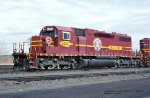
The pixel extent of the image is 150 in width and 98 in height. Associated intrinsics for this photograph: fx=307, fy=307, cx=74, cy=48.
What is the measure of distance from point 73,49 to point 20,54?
18.8 ft

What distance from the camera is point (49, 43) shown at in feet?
90.7

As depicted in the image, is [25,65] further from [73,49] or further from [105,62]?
[105,62]

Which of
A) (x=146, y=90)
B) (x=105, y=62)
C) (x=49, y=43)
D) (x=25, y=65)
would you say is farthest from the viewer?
(x=105, y=62)

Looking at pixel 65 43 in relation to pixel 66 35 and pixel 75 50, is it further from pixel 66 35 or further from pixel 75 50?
pixel 75 50

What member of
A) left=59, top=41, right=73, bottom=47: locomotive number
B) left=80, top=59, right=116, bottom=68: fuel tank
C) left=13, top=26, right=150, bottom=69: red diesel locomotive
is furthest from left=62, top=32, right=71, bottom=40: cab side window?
left=80, top=59, right=116, bottom=68: fuel tank

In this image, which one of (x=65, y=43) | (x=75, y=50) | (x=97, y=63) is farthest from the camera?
(x=97, y=63)

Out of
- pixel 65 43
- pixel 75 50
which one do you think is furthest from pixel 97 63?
pixel 65 43

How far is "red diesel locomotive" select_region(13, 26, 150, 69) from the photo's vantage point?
2663 cm

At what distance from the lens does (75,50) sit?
3017 centimetres

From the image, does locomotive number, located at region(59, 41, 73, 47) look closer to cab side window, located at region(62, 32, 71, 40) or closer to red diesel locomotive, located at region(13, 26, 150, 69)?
red diesel locomotive, located at region(13, 26, 150, 69)

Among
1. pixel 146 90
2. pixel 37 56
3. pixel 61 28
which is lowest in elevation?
pixel 146 90

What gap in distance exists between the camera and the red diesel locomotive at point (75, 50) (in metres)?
26.6

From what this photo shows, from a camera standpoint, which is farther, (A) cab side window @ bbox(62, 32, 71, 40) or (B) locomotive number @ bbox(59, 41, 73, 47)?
(A) cab side window @ bbox(62, 32, 71, 40)

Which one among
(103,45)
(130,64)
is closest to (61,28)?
(103,45)
